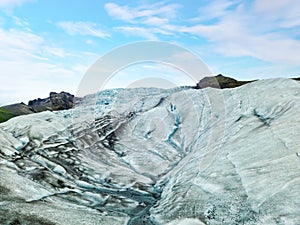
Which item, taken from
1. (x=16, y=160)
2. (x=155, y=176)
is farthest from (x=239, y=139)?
(x=16, y=160)

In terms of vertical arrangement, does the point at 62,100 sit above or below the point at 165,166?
above

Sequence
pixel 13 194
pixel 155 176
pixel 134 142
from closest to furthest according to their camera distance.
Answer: pixel 13 194 < pixel 155 176 < pixel 134 142

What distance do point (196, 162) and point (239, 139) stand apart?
4289 millimetres

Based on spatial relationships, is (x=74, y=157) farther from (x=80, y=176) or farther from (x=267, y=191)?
(x=267, y=191)

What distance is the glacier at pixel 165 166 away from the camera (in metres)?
20.2

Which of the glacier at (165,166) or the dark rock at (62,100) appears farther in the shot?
the dark rock at (62,100)

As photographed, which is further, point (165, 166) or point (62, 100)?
point (62, 100)

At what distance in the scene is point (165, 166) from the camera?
37219mm

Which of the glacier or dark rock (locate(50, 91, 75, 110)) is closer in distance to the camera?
the glacier

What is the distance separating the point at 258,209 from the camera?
1900 centimetres

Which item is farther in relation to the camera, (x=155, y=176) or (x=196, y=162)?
(x=155, y=176)

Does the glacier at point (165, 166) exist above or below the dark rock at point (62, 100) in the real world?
below

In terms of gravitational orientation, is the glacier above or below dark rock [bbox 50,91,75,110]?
below

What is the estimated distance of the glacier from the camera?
20.2 metres
